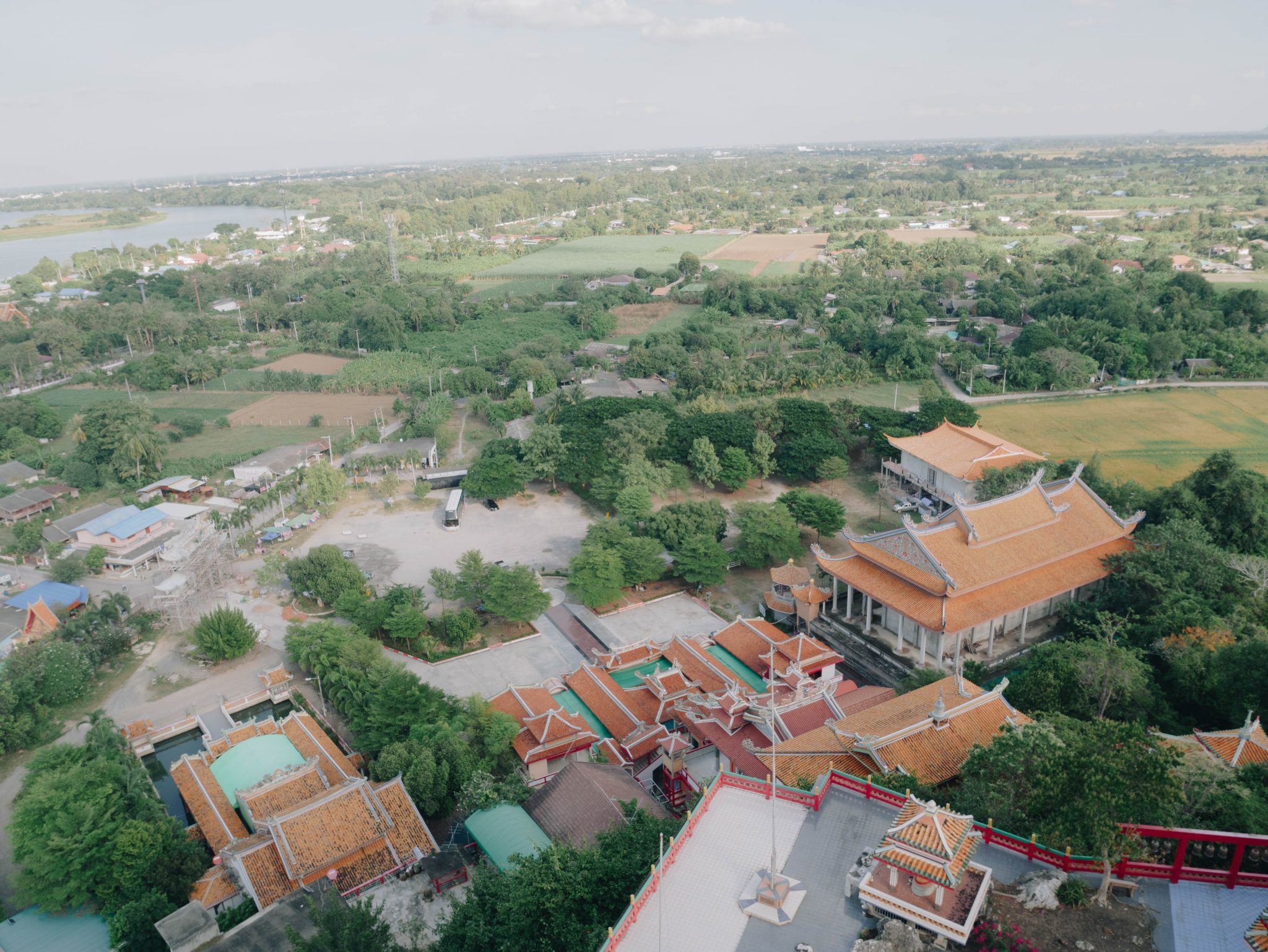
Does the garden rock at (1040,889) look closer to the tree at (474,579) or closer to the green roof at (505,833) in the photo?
the green roof at (505,833)

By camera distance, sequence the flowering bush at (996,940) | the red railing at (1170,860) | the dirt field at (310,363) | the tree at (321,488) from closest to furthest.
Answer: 1. the flowering bush at (996,940)
2. the red railing at (1170,860)
3. the tree at (321,488)
4. the dirt field at (310,363)

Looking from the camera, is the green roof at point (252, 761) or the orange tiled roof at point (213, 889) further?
the green roof at point (252, 761)

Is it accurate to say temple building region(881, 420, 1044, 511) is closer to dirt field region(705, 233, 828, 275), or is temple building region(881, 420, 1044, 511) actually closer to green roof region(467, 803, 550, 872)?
green roof region(467, 803, 550, 872)

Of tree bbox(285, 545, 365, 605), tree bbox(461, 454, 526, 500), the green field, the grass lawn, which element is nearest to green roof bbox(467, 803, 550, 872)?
tree bbox(285, 545, 365, 605)

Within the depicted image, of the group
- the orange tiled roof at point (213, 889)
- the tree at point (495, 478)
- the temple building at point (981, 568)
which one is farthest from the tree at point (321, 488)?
the temple building at point (981, 568)

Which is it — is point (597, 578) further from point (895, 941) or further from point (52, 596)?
point (52, 596)
